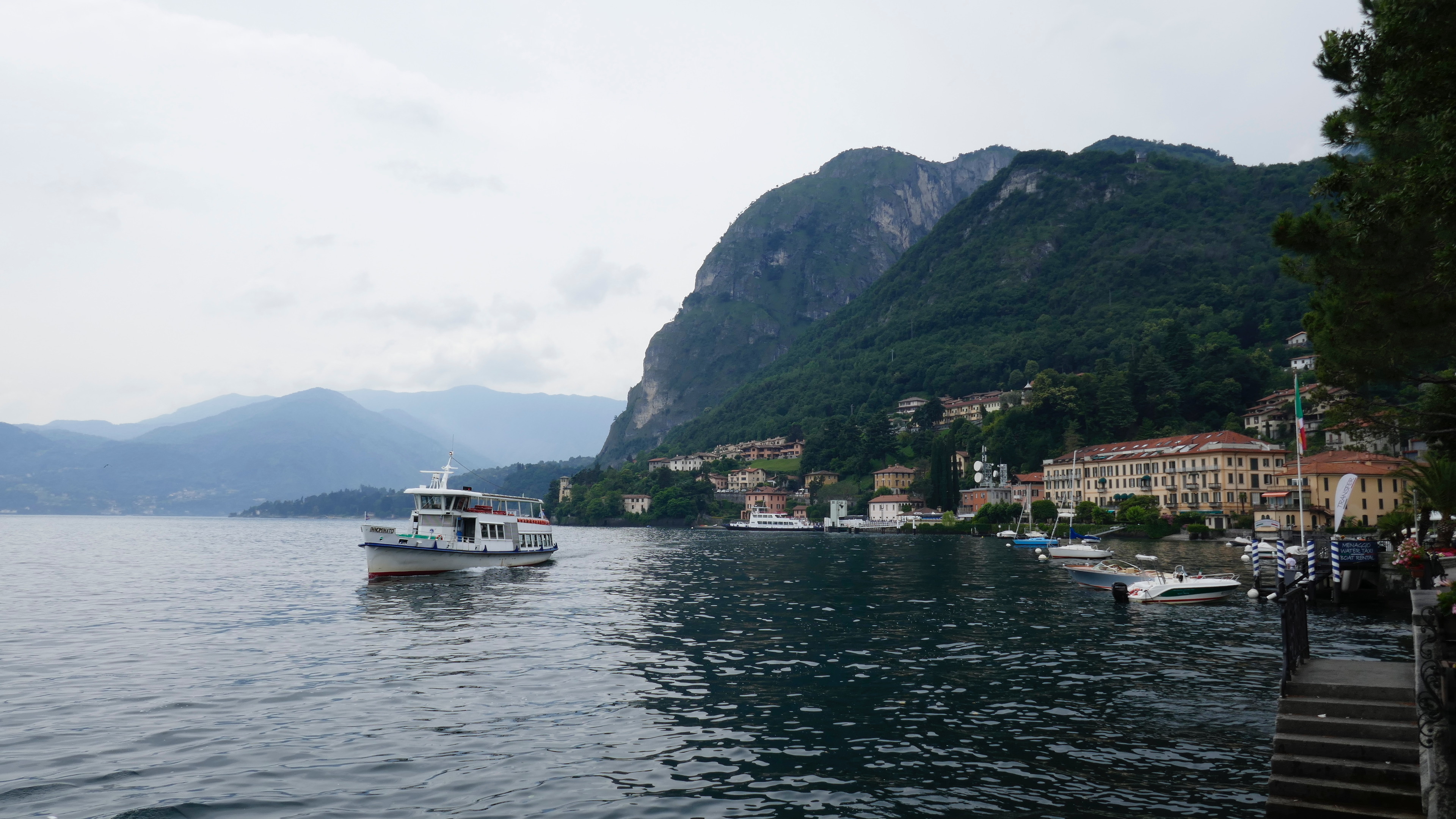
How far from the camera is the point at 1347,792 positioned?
1112 cm

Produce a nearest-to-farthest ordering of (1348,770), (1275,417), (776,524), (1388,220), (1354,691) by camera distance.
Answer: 1. (1348,770)
2. (1354,691)
3. (1388,220)
4. (1275,417)
5. (776,524)

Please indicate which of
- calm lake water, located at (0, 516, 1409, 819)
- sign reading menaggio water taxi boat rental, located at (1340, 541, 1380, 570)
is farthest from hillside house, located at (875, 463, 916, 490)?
sign reading menaggio water taxi boat rental, located at (1340, 541, 1380, 570)

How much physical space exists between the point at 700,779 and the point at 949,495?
148 m

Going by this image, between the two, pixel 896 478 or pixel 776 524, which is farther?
pixel 896 478

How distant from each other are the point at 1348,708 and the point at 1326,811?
1725mm

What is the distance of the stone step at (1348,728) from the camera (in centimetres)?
1129

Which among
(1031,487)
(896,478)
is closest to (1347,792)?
(1031,487)

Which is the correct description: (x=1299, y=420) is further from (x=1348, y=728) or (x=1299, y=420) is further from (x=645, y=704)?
(x=645, y=704)

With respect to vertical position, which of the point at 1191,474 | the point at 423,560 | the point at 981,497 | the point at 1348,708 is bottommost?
the point at 981,497

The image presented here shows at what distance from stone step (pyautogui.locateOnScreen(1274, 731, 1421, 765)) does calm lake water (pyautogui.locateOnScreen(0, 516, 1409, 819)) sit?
1.32 metres

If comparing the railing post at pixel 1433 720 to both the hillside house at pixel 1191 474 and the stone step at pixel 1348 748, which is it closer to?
the stone step at pixel 1348 748

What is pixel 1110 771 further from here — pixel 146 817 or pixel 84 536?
pixel 84 536

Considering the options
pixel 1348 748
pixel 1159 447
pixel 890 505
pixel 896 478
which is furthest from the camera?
pixel 896 478

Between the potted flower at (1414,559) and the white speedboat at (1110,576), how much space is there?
10155mm
